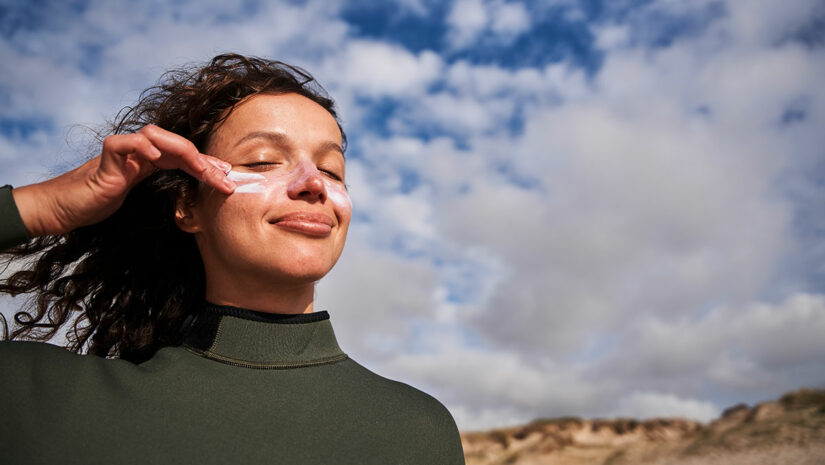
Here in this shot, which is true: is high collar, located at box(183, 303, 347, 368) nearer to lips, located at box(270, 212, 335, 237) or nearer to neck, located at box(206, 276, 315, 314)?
neck, located at box(206, 276, 315, 314)

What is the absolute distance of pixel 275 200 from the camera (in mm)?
2695

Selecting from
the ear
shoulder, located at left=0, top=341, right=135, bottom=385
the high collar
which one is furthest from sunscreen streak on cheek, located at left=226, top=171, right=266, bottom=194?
shoulder, located at left=0, top=341, right=135, bottom=385

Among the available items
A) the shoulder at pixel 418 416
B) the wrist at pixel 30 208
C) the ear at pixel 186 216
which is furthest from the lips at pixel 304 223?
the wrist at pixel 30 208

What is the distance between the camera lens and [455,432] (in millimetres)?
2943

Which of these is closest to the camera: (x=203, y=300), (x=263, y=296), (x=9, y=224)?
(x=9, y=224)

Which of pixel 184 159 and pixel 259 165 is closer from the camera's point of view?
pixel 184 159

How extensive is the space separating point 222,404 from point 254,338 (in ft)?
1.10

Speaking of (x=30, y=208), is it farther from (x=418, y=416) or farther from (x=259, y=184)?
(x=418, y=416)

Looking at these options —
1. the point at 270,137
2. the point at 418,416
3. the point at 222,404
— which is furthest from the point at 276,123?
the point at 418,416

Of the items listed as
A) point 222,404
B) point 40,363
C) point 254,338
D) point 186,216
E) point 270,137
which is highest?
point 270,137

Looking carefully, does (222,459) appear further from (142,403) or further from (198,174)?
(198,174)

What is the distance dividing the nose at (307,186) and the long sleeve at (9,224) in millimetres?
1059

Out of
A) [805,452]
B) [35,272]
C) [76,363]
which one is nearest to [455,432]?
[76,363]

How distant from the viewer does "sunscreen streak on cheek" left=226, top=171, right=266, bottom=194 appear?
2.71 metres
